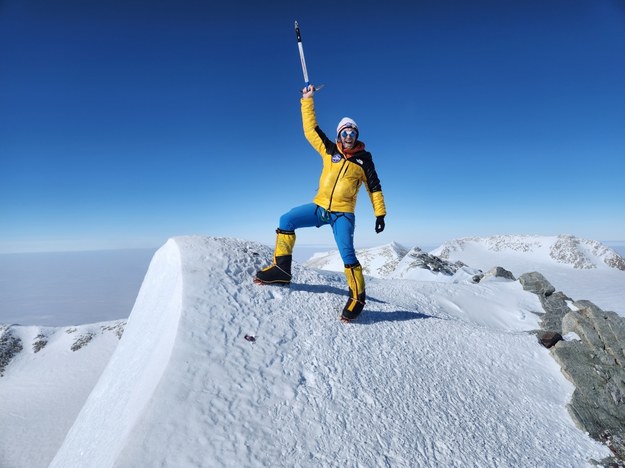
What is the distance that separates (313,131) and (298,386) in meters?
5.14

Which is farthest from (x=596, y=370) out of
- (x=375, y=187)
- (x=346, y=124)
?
(x=346, y=124)

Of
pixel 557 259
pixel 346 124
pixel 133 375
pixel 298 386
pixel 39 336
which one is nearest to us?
pixel 298 386

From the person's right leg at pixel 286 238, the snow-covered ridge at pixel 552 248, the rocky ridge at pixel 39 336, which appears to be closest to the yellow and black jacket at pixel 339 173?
the person's right leg at pixel 286 238

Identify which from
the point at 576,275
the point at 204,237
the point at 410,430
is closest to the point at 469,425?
the point at 410,430

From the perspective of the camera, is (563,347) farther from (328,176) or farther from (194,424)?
(194,424)

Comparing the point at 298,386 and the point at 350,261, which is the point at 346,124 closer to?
the point at 350,261

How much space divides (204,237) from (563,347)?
9890mm

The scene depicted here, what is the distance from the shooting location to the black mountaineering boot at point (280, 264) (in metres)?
6.97

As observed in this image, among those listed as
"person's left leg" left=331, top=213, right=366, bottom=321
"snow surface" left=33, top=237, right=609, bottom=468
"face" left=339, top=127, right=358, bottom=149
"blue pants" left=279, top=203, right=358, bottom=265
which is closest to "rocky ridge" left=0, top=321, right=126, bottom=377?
"snow surface" left=33, top=237, right=609, bottom=468

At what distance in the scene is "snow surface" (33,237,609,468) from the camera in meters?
3.81

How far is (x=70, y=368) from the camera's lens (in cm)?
3312

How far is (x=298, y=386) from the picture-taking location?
15.7ft

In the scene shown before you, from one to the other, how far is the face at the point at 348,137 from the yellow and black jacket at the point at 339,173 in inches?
6.2

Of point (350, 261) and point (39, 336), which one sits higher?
point (350, 261)
